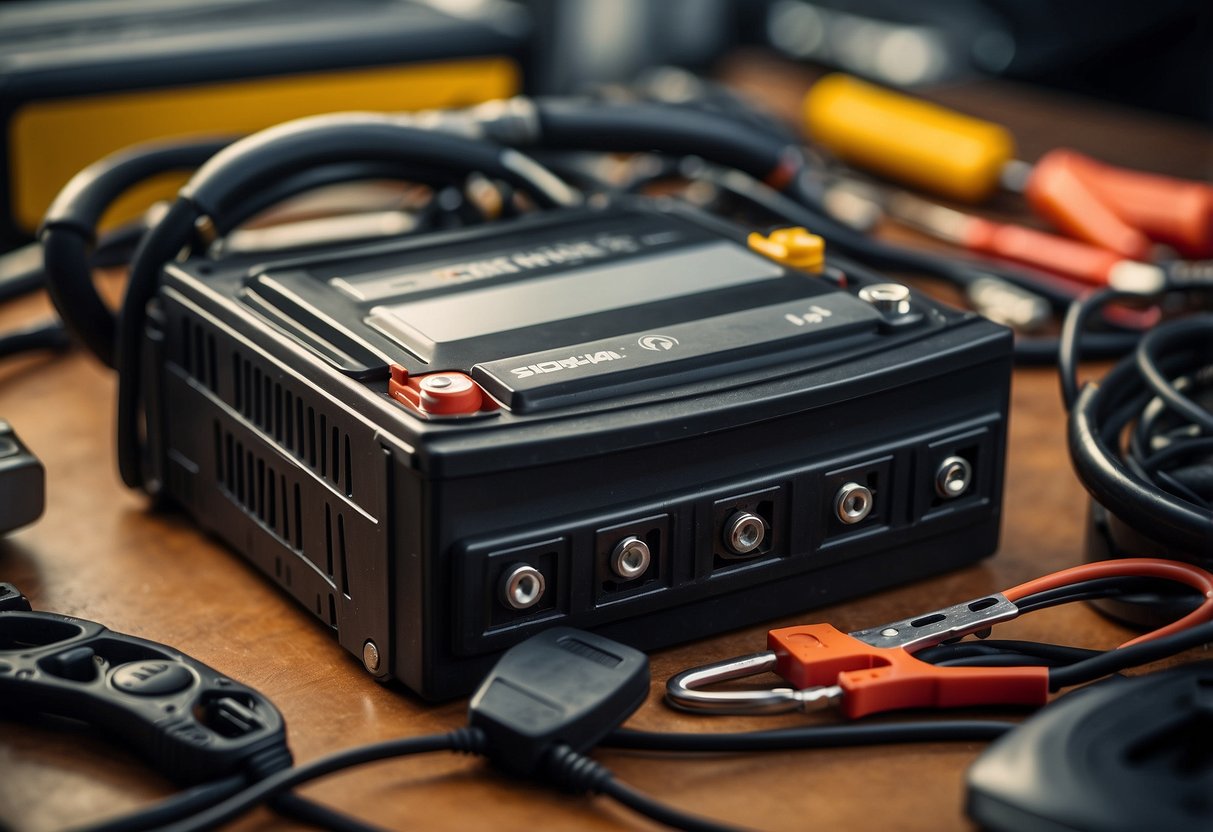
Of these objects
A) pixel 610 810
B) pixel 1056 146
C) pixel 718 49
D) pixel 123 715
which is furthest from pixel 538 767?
pixel 718 49

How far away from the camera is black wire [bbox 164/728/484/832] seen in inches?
16.9

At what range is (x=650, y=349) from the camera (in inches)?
21.5

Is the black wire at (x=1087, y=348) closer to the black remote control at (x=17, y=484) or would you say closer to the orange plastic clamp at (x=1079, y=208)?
the orange plastic clamp at (x=1079, y=208)

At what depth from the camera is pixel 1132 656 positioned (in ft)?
1.64

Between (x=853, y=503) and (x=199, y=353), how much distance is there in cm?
28

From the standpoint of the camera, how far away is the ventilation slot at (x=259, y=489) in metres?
0.57

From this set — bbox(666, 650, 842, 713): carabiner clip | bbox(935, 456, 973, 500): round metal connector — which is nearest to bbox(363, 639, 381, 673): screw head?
bbox(666, 650, 842, 713): carabiner clip

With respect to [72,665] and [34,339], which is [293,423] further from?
→ [34,339]

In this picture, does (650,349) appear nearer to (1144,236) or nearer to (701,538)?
(701,538)

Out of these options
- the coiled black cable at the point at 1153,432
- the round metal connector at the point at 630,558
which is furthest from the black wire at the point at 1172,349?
the round metal connector at the point at 630,558

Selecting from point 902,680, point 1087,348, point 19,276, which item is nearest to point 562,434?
point 902,680

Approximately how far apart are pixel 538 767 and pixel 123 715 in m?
0.14

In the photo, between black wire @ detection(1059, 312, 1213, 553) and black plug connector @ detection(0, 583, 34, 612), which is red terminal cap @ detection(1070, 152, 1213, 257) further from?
black plug connector @ detection(0, 583, 34, 612)

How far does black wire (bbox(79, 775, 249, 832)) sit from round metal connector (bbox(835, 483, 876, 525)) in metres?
0.25
